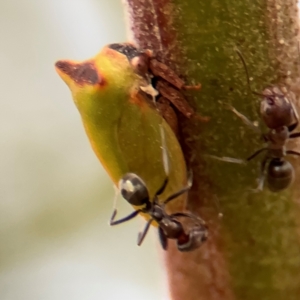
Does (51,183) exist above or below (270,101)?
below

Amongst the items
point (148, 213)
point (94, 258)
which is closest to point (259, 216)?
point (148, 213)

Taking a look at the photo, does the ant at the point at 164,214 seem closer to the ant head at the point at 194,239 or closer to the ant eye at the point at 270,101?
the ant head at the point at 194,239

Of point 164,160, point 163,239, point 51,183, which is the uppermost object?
point 164,160

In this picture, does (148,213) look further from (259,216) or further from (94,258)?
(94,258)

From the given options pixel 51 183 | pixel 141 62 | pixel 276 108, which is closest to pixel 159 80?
pixel 141 62

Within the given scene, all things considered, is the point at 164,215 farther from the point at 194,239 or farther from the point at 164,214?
the point at 194,239

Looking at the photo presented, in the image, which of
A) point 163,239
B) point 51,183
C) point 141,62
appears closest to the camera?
point 141,62

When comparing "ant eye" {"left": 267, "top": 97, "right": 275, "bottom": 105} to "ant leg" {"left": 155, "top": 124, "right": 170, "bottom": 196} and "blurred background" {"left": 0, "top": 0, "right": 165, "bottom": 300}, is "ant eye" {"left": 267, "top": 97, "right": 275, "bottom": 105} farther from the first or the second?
"blurred background" {"left": 0, "top": 0, "right": 165, "bottom": 300}
